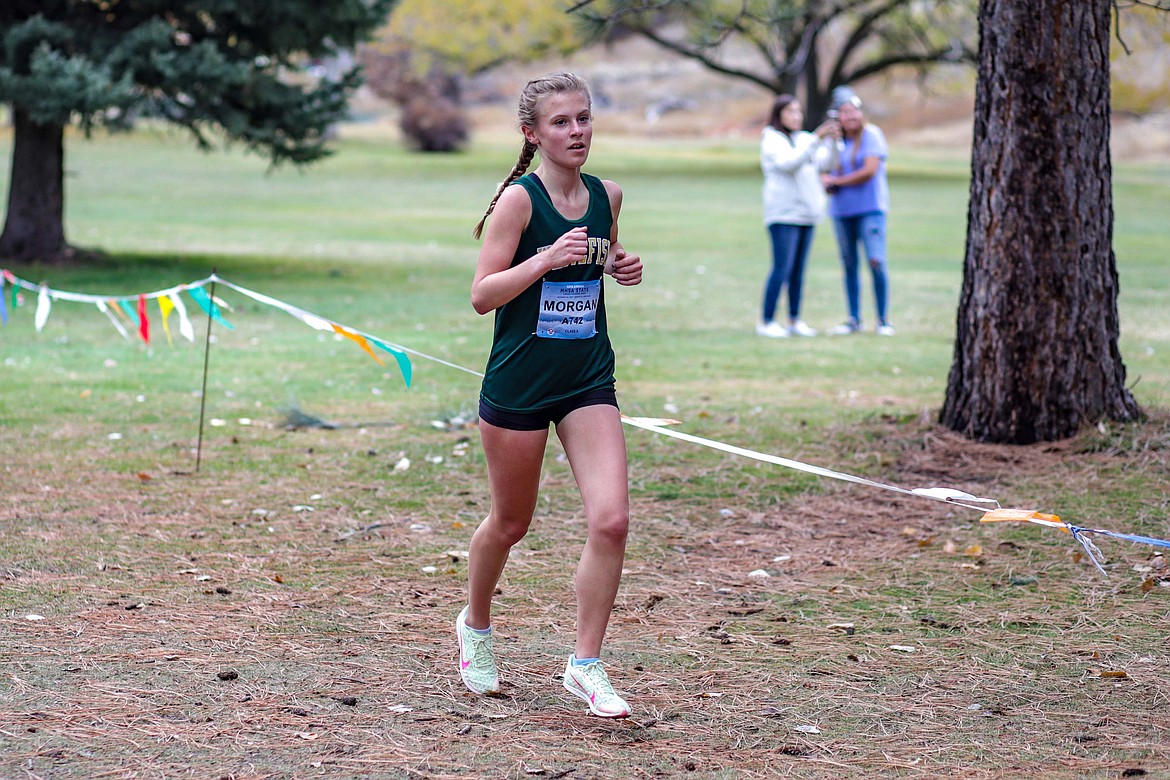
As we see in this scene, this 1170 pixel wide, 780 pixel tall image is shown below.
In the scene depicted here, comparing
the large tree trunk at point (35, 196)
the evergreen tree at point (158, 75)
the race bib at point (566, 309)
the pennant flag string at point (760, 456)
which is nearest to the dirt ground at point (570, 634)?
the pennant flag string at point (760, 456)

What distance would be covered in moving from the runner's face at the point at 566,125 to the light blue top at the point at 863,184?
8.60 meters

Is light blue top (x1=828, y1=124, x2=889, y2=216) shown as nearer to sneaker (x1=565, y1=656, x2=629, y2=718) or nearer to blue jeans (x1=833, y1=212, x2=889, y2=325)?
blue jeans (x1=833, y1=212, x2=889, y2=325)

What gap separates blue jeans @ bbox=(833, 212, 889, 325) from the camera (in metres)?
12.4

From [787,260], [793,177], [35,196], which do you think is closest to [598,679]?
[787,260]

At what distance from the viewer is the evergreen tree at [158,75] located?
15.2 m

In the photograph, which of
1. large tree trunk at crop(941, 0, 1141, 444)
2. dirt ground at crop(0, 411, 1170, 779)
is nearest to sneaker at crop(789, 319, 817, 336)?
dirt ground at crop(0, 411, 1170, 779)

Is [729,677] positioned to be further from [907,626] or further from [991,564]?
[991,564]

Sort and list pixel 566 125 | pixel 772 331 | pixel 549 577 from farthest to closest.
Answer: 1. pixel 772 331
2. pixel 549 577
3. pixel 566 125

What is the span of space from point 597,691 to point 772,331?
882 cm

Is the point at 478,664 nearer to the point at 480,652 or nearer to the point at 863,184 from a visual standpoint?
the point at 480,652

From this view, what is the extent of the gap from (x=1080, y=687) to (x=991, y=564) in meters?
1.51

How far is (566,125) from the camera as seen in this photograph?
4.09 m

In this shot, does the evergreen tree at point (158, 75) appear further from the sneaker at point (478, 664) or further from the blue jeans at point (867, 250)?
the sneaker at point (478, 664)

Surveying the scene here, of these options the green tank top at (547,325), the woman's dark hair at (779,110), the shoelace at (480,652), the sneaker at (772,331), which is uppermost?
the woman's dark hair at (779,110)
